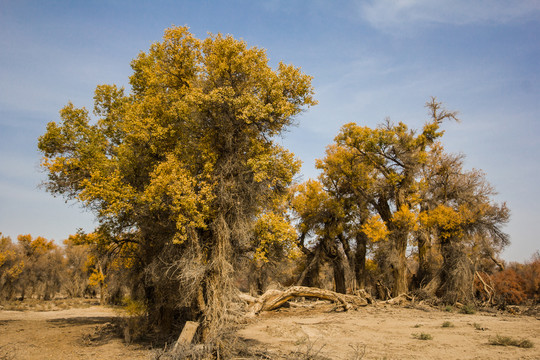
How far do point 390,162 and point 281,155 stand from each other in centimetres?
1485

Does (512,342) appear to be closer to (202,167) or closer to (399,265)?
(202,167)

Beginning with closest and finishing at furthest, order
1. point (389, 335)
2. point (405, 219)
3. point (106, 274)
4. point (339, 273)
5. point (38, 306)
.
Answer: point (389, 335), point (405, 219), point (106, 274), point (339, 273), point (38, 306)

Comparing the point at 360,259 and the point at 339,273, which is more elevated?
the point at 360,259

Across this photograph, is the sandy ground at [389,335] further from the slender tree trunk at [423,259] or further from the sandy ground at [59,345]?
the slender tree trunk at [423,259]

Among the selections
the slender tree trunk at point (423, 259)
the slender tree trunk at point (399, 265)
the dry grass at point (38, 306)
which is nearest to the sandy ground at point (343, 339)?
the slender tree trunk at point (399, 265)

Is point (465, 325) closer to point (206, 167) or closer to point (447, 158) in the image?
point (206, 167)

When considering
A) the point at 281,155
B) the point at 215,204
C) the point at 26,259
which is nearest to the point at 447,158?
the point at 281,155

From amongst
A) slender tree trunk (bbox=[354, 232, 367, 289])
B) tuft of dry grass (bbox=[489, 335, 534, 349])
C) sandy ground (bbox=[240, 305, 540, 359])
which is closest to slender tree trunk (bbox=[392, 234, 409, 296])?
slender tree trunk (bbox=[354, 232, 367, 289])

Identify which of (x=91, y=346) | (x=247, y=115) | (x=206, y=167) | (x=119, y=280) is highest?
(x=247, y=115)

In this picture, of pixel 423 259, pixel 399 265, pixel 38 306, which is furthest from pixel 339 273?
pixel 38 306

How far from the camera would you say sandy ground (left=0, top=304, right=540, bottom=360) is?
29.2 ft

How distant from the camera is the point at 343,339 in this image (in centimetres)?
1119

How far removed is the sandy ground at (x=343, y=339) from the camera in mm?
8891

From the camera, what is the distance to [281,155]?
1081 centimetres
